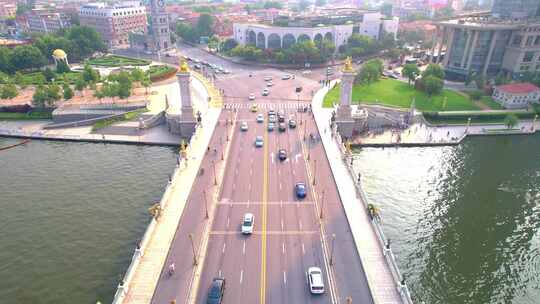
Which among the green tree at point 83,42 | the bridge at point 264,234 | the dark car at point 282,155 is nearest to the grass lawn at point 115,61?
the green tree at point 83,42

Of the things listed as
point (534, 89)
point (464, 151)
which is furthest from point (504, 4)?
point (464, 151)

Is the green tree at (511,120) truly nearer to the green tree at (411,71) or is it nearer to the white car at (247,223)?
the green tree at (411,71)

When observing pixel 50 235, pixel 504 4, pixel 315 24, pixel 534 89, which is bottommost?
pixel 50 235

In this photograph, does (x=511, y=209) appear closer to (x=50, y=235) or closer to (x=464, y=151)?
(x=464, y=151)

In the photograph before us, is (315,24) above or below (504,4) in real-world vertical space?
below

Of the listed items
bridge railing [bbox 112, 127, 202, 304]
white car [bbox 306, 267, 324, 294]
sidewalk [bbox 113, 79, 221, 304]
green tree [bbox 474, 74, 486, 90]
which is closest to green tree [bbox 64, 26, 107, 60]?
sidewalk [bbox 113, 79, 221, 304]

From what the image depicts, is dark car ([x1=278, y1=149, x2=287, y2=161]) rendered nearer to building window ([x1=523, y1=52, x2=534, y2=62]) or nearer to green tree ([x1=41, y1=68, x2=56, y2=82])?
building window ([x1=523, y1=52, x2=534, y2=62])
